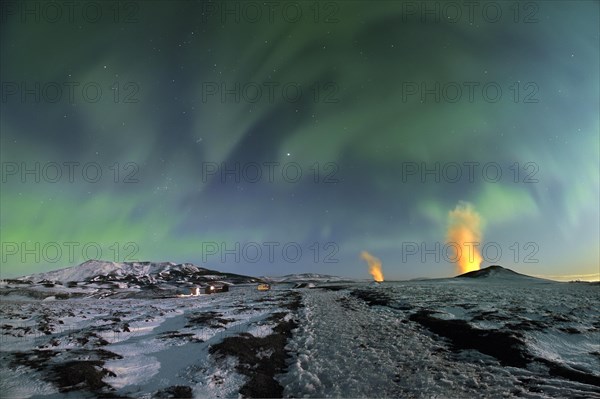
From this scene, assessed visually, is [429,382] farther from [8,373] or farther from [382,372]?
[8,373]

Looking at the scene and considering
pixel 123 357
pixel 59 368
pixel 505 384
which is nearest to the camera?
pixel 505 384

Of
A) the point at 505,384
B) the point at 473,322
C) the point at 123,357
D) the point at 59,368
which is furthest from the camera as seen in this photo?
the point at 473,322

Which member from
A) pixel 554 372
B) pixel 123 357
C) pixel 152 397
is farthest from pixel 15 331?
pixel 554 372

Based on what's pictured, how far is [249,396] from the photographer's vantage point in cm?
→ 1060

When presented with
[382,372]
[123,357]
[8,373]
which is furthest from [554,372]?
[8,373]

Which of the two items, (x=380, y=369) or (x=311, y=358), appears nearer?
(x=380, y=369)

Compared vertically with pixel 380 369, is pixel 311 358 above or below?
below

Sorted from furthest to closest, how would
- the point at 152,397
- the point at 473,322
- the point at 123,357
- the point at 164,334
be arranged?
1. the point at 473,322
2. the point at 164,334
3. the point at 123,357
4. the point at 152,397

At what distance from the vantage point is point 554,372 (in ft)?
41.2

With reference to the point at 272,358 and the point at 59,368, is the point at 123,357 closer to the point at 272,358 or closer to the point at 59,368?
the point at 59,368

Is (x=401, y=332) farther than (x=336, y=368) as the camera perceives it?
Yes

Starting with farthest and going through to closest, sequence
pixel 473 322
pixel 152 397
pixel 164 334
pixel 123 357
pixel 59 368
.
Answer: pixel 473 322 → pixel 164 334 → pixel 123 357 → pixel 59 368 → pixel 152 397

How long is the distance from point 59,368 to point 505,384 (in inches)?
646

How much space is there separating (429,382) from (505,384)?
260cm
